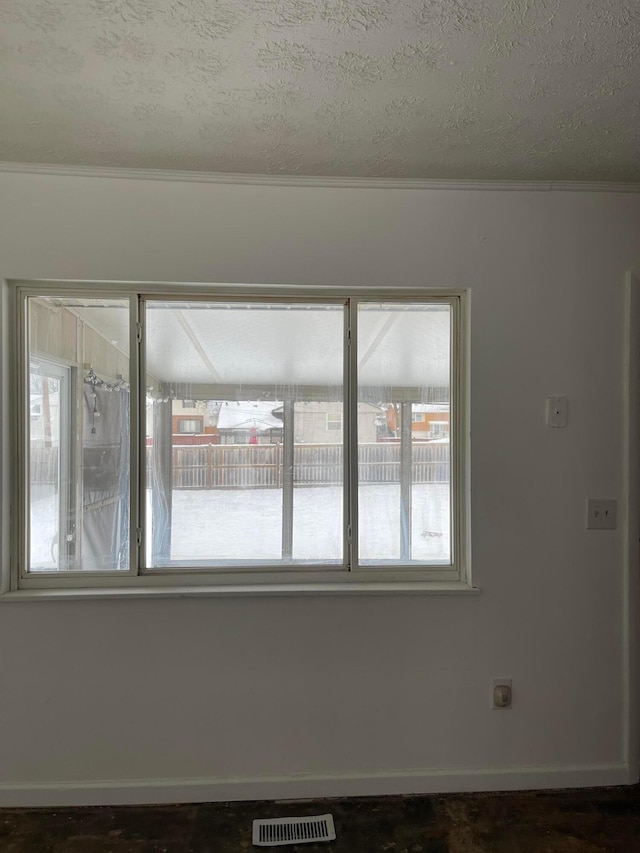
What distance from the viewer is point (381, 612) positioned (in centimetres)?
217

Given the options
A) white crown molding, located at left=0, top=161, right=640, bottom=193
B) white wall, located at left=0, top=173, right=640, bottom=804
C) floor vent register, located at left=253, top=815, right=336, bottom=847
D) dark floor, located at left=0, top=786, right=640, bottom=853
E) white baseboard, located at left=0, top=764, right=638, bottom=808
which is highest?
white crown molding, located at left=0, top=161, right=640, bottom=193

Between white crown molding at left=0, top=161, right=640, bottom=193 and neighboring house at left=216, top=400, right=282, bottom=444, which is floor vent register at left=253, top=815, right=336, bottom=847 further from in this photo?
white crown molding at left=0, top=161, right=640, bottom=193

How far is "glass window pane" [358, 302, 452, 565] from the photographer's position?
2.28 metres

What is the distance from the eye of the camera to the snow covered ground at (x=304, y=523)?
224 centimetres

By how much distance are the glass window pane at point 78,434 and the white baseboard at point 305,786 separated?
0.87 meters

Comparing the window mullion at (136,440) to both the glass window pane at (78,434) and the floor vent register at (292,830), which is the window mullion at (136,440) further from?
the floor vent register at (292,830)

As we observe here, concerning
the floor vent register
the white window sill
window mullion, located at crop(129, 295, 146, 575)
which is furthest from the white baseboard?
window mullion, located at crop(129, 295, 146, 575)

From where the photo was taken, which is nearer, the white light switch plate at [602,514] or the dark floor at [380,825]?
the dark floor at [380,825]

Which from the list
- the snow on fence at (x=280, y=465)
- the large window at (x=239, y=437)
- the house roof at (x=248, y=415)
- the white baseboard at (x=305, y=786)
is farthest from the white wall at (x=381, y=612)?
the house roof at (x=248, y=415)

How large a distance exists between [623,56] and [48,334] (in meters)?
2.24

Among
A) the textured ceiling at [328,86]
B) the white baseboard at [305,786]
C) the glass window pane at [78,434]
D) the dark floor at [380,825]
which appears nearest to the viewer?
the textured ceiling at [328,86]

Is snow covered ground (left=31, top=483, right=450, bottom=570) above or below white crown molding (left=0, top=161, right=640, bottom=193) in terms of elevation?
below

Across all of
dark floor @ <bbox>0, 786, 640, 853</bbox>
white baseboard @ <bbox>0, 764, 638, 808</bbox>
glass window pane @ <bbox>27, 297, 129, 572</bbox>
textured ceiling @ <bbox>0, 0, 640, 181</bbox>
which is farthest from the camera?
glass window pane @ <bbox>27, 297, 129, 572</bbox>

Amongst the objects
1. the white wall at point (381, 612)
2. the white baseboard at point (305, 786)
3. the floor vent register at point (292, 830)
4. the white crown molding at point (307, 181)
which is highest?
the white crown molding at point (307, 181)
